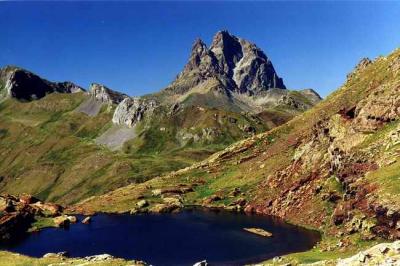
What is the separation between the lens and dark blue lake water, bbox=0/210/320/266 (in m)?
105

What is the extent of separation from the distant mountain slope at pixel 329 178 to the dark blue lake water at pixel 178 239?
942 centimetres

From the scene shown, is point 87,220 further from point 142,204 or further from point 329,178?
point 329,178

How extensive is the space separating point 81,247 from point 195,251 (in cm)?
2821

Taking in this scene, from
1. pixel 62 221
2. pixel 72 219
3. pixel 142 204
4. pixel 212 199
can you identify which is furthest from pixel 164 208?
pixel 62 221

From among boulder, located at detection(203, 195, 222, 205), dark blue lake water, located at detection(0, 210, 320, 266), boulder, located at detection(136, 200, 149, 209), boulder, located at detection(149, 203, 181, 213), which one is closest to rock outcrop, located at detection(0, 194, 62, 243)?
dark blue lake water, located at detection(0, 210, 320, 266)

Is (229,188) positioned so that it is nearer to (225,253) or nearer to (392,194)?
(225,253)

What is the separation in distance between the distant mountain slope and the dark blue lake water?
9.42m

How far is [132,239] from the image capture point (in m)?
A: 124

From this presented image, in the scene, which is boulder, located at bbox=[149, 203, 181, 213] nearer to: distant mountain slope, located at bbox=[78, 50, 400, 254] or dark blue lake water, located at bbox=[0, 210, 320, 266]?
distant mountain slope, located at bbox=[78, 50, 400, 254]

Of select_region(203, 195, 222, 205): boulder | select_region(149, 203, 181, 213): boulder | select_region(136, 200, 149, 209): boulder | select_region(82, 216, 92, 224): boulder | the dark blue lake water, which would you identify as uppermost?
select_region(136, 200, 149, 209): boulder

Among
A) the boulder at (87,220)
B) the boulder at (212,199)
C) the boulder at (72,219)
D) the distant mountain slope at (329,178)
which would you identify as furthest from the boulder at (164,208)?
the boulder at (72,219)

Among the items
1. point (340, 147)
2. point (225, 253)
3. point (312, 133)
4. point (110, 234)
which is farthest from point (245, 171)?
point (225, 253)

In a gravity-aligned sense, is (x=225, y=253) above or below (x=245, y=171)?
below

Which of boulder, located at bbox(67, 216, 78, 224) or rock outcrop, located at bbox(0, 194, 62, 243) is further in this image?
boulder, located at bbox(67, 216, 78, 224)
